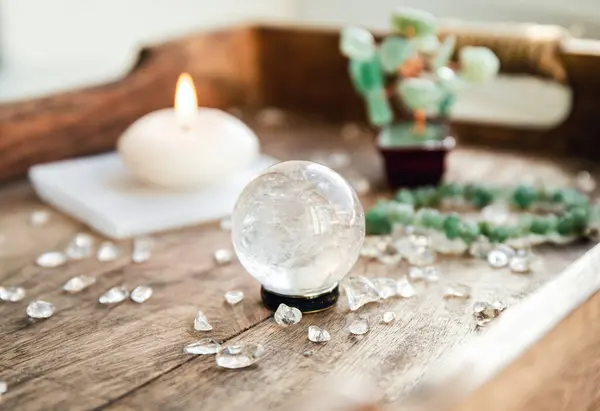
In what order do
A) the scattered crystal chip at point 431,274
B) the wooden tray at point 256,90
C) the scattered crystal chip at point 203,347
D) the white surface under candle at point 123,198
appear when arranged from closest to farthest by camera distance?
the scattered crystal chip at point 203,347 → the scattered crystal chip at point 431,274 → the white surface under candle at point 123,198 → the wooden tray at point 256,90

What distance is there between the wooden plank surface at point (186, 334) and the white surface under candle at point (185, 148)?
0.06 m

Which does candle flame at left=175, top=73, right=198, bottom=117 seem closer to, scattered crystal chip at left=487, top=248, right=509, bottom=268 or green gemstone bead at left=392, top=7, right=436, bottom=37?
green gemstone bead at left=392, top=7, right=436, bottom=37

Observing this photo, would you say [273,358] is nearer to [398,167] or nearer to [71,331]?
[71,331]

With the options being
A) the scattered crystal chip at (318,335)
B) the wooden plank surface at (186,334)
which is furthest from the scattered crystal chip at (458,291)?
the scattered crystal chip at (318,335)

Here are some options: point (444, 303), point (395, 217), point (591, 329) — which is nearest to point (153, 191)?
point (395, 217)

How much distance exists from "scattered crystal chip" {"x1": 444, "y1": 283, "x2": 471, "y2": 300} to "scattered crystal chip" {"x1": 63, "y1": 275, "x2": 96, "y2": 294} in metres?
0.27

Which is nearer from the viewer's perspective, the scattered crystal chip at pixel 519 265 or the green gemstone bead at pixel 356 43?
the scattered crystal chip at pixel 519 265

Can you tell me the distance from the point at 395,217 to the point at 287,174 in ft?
0.64

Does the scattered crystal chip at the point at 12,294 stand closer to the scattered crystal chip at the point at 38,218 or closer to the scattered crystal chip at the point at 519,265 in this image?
the scattered crystal chip at the point at 38,218

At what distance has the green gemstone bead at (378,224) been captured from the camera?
2.43ft

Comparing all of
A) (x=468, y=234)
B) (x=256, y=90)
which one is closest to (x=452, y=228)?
(x=468, y=234)

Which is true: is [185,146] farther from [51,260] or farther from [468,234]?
[468,234]

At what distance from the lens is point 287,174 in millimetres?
579

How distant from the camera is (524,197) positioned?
809 millimetres
